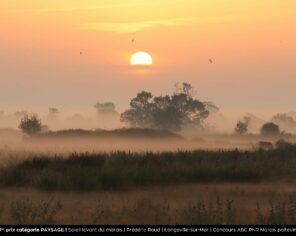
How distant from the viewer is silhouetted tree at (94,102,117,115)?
182m

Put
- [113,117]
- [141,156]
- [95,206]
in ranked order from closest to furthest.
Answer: [95,206] → [141,156] → [113,117]

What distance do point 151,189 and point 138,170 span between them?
8.40 feet

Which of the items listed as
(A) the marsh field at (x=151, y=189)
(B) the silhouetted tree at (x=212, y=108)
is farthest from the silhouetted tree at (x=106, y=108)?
(A) the marsh field at (x=151, y=189)

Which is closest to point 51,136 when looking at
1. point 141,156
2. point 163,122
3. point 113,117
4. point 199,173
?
point 163,122

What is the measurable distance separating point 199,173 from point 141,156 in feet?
16.8

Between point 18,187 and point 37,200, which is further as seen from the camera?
point 18,187

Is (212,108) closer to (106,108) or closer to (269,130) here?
(106,108)

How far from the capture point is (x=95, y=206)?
58.9 feet

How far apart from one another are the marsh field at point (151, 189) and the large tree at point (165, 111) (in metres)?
68.9

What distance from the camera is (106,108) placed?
18400 cm

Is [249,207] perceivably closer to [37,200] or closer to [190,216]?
[190,216]

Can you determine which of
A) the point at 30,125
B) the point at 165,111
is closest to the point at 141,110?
the point at 165,111

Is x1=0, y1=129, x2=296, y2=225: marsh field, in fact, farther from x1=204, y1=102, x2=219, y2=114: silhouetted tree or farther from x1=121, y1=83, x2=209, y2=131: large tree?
x1=204, y1=102, x2=219, y2=114: silhouetted tree

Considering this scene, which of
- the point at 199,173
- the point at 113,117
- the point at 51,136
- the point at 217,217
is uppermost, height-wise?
the point at 113,117
